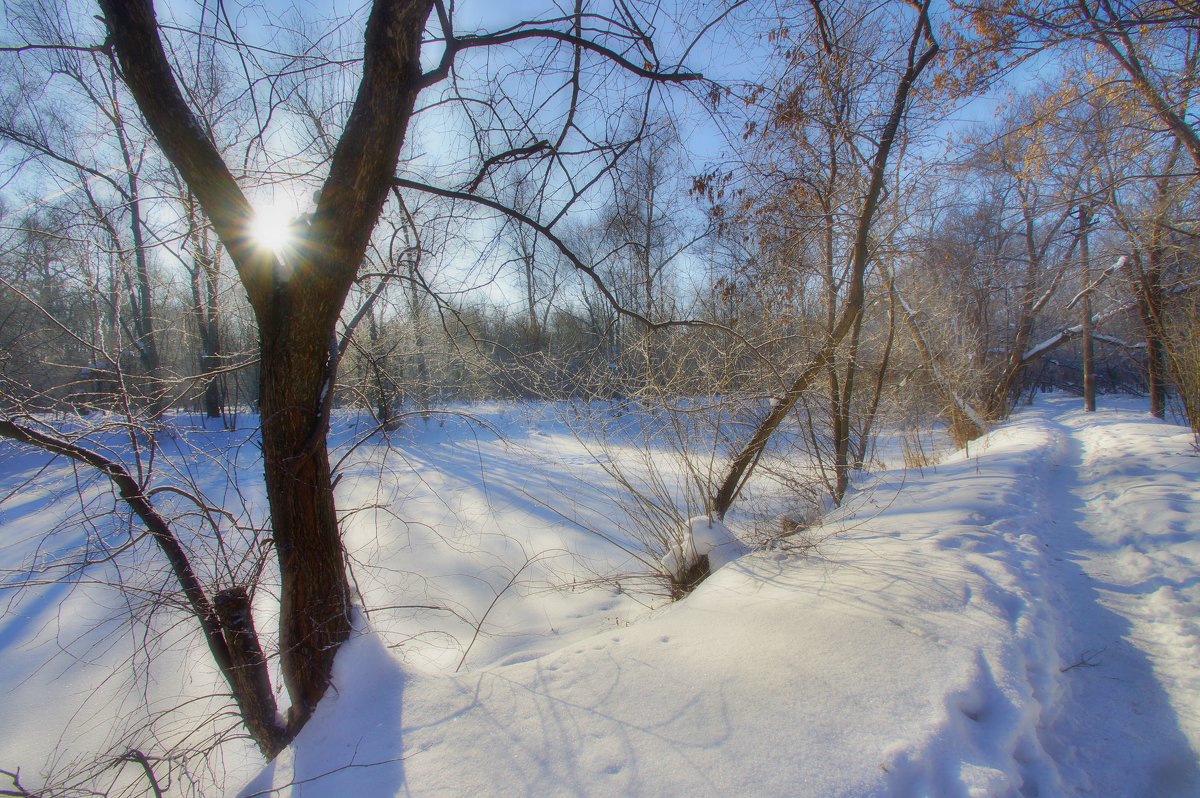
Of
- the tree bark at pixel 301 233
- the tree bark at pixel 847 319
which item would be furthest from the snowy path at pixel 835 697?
the tree bark at pixel 847 319

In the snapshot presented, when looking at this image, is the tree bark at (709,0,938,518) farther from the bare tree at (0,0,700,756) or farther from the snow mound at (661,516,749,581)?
the bare tree at (0,0,700,756)

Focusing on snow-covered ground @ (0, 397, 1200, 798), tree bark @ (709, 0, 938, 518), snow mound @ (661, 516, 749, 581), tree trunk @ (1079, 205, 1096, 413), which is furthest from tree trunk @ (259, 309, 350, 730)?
tree trunk @ (1079, 205, 1096, 413)

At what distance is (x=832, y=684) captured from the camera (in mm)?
1994

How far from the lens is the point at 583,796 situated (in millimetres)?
1623

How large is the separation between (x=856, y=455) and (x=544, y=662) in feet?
21.5

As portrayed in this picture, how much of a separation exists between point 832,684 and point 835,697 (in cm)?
8

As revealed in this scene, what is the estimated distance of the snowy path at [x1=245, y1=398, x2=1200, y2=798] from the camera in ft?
5.53

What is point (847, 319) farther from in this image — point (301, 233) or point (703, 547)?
point (301, 233)

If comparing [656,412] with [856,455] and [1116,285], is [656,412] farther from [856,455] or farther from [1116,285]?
[1116,285]

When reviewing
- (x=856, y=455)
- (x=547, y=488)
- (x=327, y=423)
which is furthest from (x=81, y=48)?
(x=856, y=455)

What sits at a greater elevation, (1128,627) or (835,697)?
(835,697)

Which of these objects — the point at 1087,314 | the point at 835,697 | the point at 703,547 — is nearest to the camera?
the point at 835,697

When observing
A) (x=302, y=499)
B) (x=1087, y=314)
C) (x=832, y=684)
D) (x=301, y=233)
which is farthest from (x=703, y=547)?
(x=1087, y=314)

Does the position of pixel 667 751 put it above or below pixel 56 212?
below
